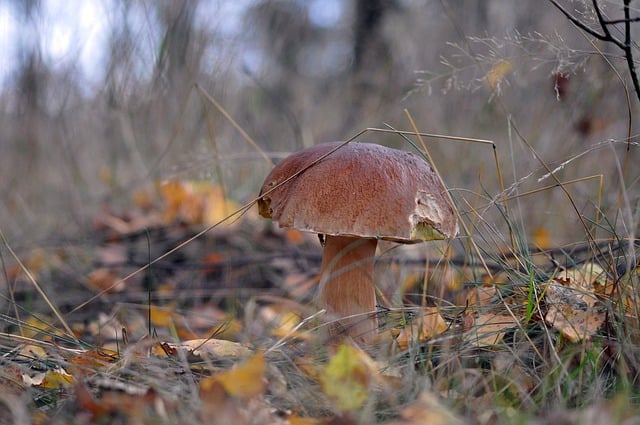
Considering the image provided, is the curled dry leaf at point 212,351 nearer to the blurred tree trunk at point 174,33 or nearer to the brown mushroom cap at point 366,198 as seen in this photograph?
the brown mushroom cap at point 366,198

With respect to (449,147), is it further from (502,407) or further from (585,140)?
(502,407)

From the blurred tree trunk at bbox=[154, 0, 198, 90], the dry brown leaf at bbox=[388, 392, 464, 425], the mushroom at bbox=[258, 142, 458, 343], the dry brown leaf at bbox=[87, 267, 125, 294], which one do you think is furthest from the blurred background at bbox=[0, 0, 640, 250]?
the dry brown leaf at bbox=[388, 392, 464, 425]

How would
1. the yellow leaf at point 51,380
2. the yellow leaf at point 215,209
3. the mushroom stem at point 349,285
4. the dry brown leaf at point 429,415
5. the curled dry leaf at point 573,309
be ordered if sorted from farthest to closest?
the yellow leaf at point 215,209 → the mushroom stem at point 349,285 → the curled dry leaf at point 573,309 → the yellow leaf at point 51,380 → the dry brown leaf at point 429,415

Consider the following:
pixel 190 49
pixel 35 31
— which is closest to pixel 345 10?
pixel 190 49

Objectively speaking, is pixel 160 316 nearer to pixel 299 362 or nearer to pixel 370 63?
pixel 299 362

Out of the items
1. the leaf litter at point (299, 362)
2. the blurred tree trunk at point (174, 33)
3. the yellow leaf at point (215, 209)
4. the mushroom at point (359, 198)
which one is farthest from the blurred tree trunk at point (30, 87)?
the mushroom at point (359, 198)

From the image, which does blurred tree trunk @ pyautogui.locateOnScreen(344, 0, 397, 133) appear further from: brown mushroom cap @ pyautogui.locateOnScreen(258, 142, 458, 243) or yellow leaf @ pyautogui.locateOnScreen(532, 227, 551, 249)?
brown mushroom cap @ pyautogui.locateOnScreen(258, 142, 458, 243)

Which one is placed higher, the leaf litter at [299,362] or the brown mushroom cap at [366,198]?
the brown mushroom cap at [366,198]

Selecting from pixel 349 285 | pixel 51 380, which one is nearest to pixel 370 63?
pixel 349 285
